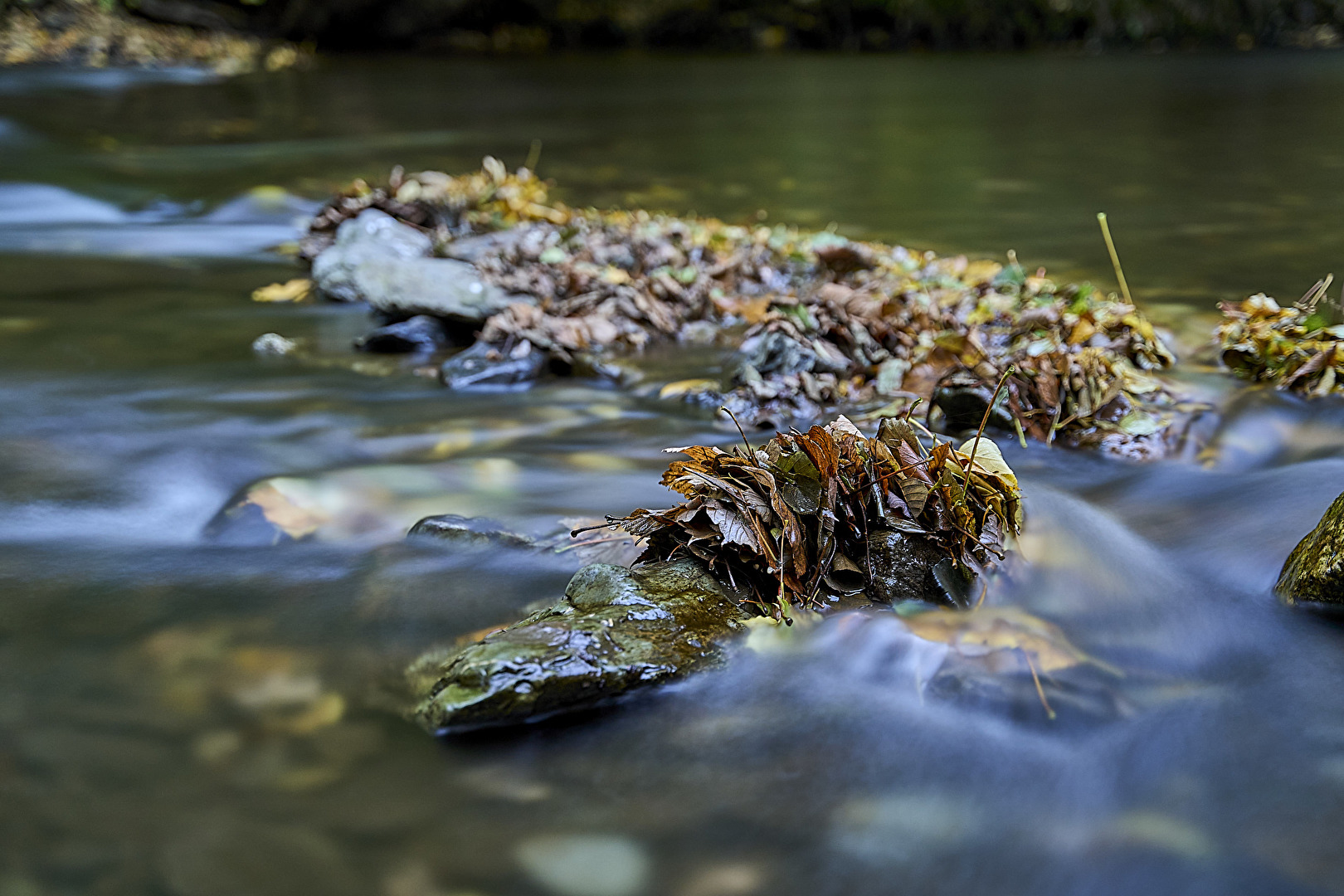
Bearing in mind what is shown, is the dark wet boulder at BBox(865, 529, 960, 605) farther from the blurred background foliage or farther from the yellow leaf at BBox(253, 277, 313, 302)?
the blurred background foliage

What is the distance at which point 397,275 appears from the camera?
5.55 meters

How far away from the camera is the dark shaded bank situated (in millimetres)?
22797

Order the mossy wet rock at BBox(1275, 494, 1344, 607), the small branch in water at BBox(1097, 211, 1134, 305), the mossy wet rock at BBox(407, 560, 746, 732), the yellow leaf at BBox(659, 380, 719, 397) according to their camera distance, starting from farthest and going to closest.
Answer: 1. the yellow leaf at BBox(659, 380, 719, 397)
2. the small branch in water at BBox(1097, 211, 1134, 305)
3. the mossy wet rock at BBox(1275, 494, 1344, 607)
4. the mossy wet rock at BBox(407, 560, 746, 732)

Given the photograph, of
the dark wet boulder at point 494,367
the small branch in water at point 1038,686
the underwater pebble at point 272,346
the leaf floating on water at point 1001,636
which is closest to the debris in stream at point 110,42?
the underwater pebble at point 272,346

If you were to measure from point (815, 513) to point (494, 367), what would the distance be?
2.49 meters

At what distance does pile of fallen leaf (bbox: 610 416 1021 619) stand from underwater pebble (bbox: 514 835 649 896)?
0.82 metres

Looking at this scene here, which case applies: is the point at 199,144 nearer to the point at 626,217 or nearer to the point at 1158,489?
the point at 626,217

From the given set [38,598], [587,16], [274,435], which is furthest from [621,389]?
[587,16]

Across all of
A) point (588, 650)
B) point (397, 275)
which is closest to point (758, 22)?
point (397, 275)

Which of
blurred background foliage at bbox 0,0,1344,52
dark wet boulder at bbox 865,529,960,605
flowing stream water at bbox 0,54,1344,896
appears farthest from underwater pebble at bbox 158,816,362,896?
blurred background foliage at bbox 0,0,1344,52

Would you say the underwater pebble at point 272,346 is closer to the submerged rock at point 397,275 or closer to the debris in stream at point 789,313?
the submerged rock at point 397,275

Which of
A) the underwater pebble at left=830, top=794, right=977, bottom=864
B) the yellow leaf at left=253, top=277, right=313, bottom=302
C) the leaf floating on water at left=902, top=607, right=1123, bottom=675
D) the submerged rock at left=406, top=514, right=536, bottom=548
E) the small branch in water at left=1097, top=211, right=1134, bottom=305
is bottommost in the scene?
the underwater pebble at left=830, top=794, right=977, bottom=864

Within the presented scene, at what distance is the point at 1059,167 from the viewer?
10305 mm

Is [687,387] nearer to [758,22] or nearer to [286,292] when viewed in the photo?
[286,292]
